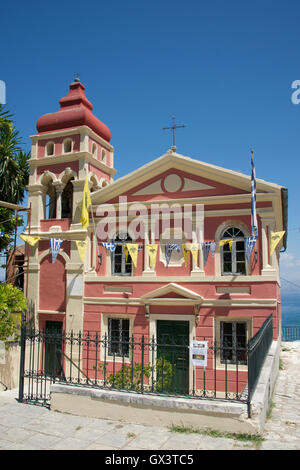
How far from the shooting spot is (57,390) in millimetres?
8617

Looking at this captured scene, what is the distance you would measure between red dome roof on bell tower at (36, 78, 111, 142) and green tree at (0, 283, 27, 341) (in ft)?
25.3

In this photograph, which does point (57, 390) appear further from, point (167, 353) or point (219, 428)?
point (167, 353)

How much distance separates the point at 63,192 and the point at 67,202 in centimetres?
48

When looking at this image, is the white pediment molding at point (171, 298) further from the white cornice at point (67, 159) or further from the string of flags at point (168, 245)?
the white cornice at point (67, 159)

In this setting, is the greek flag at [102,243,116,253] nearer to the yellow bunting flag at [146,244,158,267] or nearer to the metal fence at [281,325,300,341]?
the yellow bunting flag at [146,244,158,267]

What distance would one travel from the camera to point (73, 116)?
1734 centimetres

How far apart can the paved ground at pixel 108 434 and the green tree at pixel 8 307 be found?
4.50 m

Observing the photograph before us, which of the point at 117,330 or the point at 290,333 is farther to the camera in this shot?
the point at 290,333

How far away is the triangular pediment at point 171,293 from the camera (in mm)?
14070

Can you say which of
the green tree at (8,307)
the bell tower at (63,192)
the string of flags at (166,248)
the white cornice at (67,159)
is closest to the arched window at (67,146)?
the bell tower at (63,192)

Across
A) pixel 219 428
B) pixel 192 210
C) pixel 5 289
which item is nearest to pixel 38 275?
pixel 5 289

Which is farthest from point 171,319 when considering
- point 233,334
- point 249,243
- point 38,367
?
point 38,367

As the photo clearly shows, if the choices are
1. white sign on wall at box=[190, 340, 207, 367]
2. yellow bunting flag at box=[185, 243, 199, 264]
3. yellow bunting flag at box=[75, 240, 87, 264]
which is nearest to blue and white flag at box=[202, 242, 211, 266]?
yellow bunting flag at box=[185, 243, 199, 264]

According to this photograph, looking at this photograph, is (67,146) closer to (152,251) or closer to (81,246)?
(81,246)
